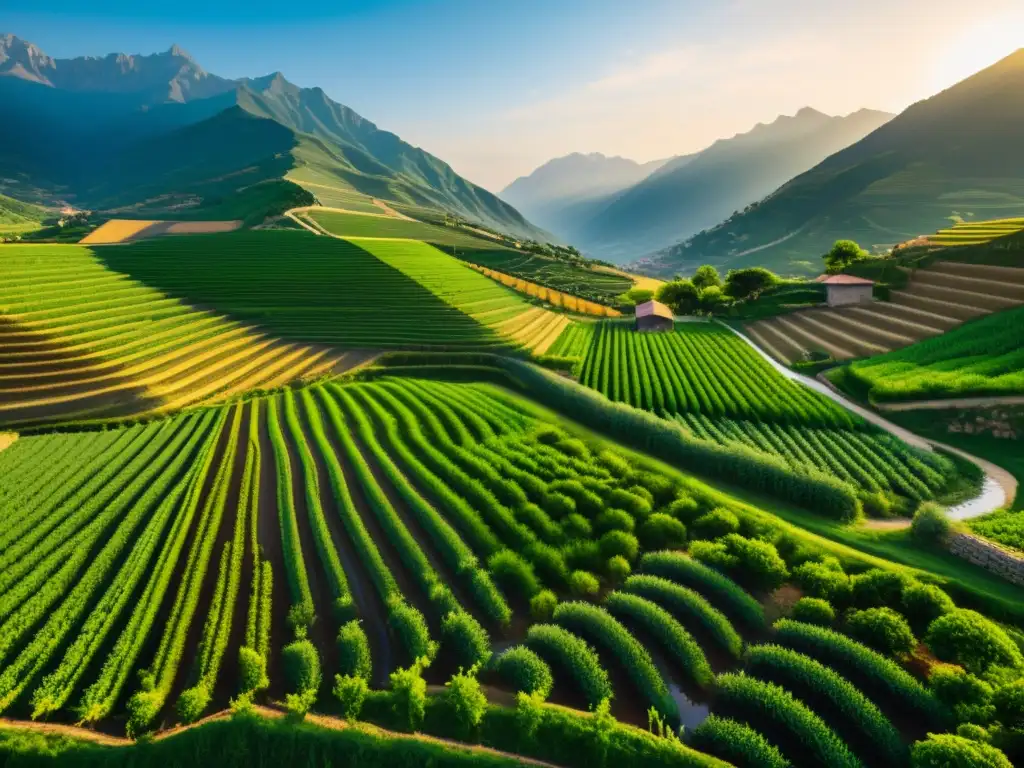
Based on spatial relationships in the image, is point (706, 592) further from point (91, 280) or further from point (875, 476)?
point (91, 280)

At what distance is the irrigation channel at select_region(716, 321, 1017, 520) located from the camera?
79.4 ft

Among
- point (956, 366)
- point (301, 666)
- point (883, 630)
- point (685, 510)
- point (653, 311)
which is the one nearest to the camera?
point (301, 666)

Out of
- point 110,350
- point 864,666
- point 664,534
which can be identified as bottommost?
point 864,666

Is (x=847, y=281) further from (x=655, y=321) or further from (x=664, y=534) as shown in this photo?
(x=664, y=534)

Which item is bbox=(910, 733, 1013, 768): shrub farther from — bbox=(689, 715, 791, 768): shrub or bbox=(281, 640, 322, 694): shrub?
bbox=(281, 640, 322, 694): shrub

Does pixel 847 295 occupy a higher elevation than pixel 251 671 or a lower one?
higher

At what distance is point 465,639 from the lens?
15.9m

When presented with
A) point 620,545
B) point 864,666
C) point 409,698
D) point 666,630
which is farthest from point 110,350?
point 864,666

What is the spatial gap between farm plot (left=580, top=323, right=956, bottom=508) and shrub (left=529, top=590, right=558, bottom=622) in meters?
15.1

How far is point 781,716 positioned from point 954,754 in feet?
11.9

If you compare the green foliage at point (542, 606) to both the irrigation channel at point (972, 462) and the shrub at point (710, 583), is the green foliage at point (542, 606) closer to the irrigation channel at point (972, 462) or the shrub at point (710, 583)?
the shrub at point (710, 583)

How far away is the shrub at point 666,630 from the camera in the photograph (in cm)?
1529

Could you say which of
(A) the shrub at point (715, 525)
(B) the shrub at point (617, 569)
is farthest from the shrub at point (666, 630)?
(A) the shrub at point (715, 525)

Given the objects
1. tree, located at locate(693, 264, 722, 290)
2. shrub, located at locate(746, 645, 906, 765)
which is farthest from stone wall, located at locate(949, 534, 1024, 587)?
tree, located at locate(693, 264, 722, 290)
